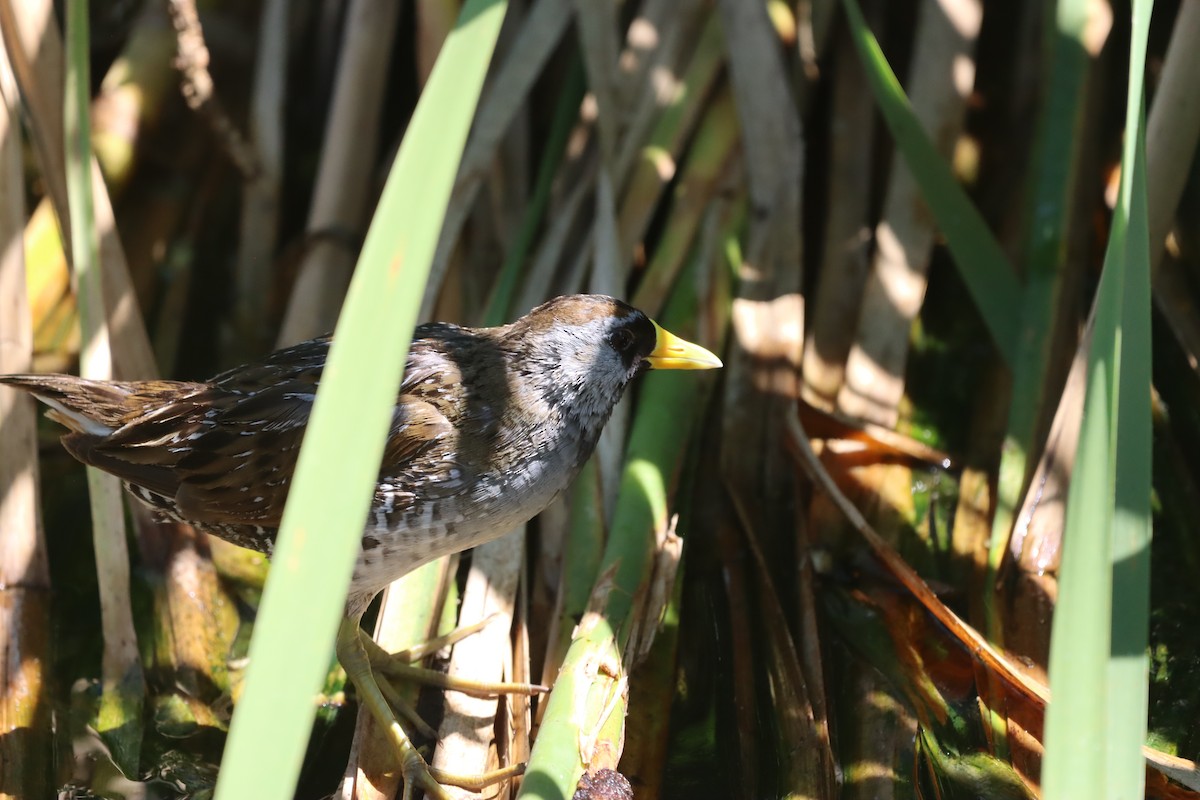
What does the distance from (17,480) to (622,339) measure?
140 cm

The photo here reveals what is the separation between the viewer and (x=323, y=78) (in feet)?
12.7

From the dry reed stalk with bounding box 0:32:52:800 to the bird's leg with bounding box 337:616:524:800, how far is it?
686 millimetres

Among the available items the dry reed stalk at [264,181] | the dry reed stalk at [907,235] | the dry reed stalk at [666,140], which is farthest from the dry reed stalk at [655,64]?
the dry reed stalk at [264,181]

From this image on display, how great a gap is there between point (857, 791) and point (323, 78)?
293 centimetres

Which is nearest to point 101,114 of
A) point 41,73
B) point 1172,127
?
point 41,73

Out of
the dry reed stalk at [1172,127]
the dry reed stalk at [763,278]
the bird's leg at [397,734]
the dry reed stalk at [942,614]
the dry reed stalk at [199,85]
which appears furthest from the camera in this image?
the dry reed stalk at [199,85]

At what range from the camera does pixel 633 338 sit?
2346 millimetres

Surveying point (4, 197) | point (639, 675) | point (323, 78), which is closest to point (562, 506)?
point (639, 675)

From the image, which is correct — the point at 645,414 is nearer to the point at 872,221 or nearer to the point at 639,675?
the point at 639,675

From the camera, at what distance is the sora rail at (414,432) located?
214 cm

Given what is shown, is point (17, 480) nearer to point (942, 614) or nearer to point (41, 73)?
point (41, 73)

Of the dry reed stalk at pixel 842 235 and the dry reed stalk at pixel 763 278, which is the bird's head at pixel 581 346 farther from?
the dry reed stalk at pixel 842 235

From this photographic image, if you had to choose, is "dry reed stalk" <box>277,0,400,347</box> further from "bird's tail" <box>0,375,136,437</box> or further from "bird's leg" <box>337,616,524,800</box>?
"bird's leg" <box>337,616,524,800</box>

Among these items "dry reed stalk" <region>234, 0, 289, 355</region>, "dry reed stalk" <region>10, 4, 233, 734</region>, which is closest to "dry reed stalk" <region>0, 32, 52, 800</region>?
"dry reed stalk" <region>10, 4, 233, 734</region>
